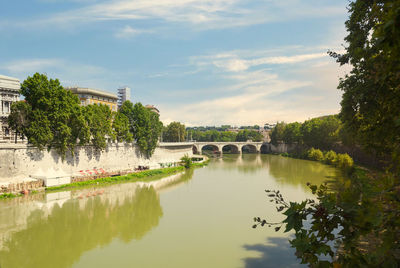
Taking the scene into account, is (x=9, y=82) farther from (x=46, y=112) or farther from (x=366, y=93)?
(x=366, y=93)

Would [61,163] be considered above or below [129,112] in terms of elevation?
below

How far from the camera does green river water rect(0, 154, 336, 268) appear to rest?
14.2 m

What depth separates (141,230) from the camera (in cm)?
1877

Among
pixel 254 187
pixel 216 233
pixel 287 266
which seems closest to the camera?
pixel 287 266

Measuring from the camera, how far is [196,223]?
19688 millimetres

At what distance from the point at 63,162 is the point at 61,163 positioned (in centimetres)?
32

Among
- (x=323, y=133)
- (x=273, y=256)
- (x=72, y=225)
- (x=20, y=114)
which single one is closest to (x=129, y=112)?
(x=20, y=114)

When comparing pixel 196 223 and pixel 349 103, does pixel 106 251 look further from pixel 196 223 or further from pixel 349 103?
pixel 349 103

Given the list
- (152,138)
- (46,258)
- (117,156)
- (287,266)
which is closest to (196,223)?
(287,266)

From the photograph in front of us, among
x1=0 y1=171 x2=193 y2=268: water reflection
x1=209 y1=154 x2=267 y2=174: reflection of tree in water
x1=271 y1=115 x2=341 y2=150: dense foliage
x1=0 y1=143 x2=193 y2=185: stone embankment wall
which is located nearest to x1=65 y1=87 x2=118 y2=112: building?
x1=0 y1=143 x2=193 y2=185: stone embankment wall

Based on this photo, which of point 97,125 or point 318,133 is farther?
point 318,133

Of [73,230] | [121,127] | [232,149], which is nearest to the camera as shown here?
[73,230]

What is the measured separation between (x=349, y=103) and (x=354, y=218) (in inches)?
648

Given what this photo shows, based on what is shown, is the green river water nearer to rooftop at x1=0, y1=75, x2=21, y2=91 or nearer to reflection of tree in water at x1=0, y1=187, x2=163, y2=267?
reflection of tree in water at x1=0, y1=187, x2=163, y2=267
